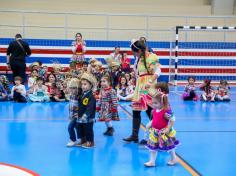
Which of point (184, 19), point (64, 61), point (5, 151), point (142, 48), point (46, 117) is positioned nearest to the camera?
point (5, 151)

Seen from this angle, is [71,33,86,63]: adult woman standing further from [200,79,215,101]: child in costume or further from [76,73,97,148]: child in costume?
[76,73,97,148]: child in costume

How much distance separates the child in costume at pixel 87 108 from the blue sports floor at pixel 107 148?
0.27m

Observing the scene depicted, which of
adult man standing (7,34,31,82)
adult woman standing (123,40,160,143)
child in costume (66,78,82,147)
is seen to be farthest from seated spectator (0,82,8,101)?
adult woman standing (123,40,160,143)

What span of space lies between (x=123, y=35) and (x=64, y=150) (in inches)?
485

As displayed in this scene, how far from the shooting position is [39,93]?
448 inches

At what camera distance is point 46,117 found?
8.94 meters

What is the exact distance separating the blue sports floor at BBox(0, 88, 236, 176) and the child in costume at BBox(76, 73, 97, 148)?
0.27 metres

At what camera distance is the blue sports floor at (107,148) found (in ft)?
17.8

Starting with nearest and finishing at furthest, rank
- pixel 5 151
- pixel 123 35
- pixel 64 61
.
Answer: pixel 5 151
pixel 64 61
pixel 123 35

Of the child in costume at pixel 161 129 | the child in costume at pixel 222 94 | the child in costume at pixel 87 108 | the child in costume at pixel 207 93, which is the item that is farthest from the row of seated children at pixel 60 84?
the child in costume at pixel 161 129

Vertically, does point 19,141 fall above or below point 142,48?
below

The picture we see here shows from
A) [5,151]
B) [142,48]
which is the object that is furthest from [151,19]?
[5,151]

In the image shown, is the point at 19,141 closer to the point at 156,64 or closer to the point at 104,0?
the point at 156,64

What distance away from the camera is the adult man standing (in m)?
13.0
